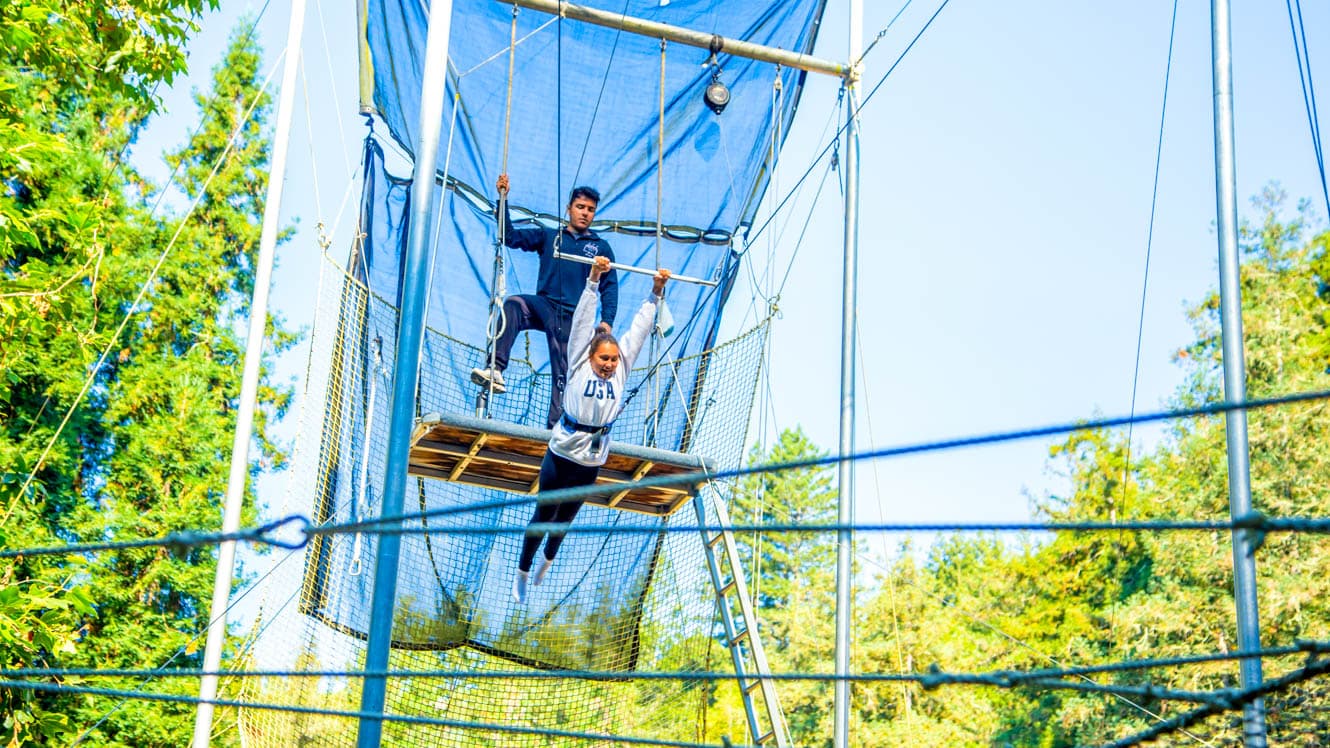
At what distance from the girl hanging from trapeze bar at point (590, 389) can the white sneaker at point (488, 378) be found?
0.31 m

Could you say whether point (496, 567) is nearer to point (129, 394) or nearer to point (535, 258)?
point (535, 258)

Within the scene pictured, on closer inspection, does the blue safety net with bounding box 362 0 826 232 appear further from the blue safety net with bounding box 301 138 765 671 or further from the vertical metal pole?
the vertical metal pole

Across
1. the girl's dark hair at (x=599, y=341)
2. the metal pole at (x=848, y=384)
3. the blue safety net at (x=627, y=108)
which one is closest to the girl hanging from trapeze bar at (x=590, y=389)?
the girl's dark hair at (x=599, y=341)

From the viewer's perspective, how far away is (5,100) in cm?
514

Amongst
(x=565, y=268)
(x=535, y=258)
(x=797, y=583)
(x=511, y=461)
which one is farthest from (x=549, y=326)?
(x=797, y=583)

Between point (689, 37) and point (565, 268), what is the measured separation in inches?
46.0

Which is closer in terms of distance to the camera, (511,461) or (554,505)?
(554,505)

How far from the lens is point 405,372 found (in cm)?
326

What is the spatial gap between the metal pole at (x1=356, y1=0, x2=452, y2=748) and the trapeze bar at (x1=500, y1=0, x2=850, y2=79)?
1802mm

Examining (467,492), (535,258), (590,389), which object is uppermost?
(535,258)

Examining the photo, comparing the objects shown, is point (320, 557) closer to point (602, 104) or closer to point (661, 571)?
point (661, 571)

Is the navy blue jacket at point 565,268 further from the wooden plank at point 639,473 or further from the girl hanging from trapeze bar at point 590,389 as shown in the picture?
the wooden plank at point 639,473

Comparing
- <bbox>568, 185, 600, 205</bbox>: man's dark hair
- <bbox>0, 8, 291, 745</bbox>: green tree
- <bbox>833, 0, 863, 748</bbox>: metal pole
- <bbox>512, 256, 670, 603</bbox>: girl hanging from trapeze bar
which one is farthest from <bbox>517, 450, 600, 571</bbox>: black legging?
<bbox>0, 8, 291, 745</bbox>: green tree

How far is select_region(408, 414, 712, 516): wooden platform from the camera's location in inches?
185
